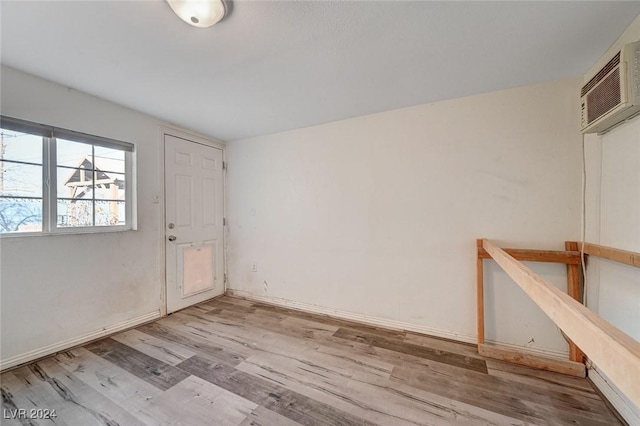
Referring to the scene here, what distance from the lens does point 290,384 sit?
5.61ft

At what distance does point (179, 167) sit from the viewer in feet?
9.87

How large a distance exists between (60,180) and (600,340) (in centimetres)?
340

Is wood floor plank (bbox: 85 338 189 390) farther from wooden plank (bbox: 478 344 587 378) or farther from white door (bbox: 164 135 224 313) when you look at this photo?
wooden plank (bbox: 478 344 587 378)

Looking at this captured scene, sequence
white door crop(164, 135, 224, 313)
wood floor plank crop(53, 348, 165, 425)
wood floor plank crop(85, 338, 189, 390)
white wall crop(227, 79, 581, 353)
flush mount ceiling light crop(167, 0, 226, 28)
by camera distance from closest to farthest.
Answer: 1. flush mount ceiling light crop(167, 0, 226, 28)
2. wood floor plank crop(53, 348, 165, 425)
3. wood floor plank crop(85, 338, 189, 390)
4. white wall crop(227, 79, 581, 353)
5. white door crop(164, 135, 224, 313)

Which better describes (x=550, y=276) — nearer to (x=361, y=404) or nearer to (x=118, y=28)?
(x=361, y=404)

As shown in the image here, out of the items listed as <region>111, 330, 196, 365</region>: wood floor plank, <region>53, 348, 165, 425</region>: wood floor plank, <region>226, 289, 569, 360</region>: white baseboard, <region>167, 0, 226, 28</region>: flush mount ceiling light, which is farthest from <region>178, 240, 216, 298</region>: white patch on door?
<region>167, 0, 226, 28</region>: flush mount ceiling light

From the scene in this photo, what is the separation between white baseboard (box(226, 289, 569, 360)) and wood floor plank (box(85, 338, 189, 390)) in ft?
4.67

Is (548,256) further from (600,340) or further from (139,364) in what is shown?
(139,364)

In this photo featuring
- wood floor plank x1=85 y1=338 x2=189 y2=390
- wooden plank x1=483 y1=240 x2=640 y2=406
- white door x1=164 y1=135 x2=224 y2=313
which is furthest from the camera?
white door x1=164 y1=135 x2=224 y2=313

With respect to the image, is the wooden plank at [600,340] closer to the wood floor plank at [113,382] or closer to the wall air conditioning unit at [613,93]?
the wall air conditioning unit at [613,93]

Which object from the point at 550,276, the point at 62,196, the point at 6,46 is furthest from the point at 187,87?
the point at 550,276

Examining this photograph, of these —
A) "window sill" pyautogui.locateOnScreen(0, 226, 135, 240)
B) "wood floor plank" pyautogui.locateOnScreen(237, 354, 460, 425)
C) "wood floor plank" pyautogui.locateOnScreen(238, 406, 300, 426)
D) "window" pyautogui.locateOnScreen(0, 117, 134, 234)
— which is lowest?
"wood floor plank" pyautogui.locateOnScreen(238, 406, 300, 426)

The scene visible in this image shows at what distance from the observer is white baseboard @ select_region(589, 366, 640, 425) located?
1.37 m

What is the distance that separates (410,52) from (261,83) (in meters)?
1.17
